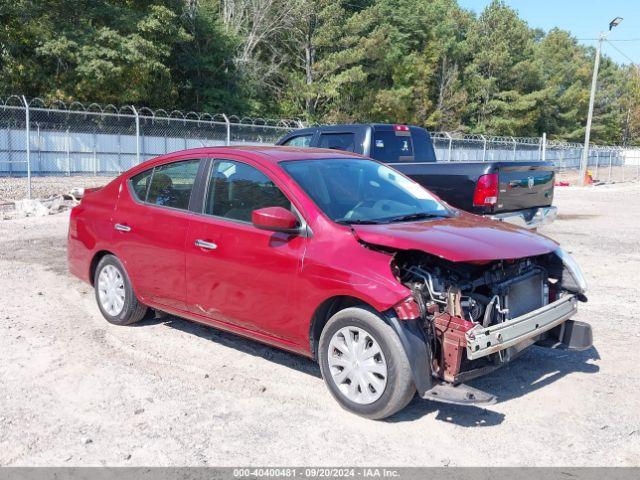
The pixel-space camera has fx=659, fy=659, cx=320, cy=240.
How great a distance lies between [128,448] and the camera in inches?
149

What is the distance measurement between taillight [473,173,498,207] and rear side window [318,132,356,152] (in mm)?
2127

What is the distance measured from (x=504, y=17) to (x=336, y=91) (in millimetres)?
26349

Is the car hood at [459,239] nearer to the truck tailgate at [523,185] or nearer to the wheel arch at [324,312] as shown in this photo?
the wheel arch at [324,312]

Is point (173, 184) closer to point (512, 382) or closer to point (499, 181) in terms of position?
point (512, 382)

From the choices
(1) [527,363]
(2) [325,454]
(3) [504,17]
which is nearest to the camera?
(2) [325,454]

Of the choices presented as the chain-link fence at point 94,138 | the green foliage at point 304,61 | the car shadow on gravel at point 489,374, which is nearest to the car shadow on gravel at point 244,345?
the car shadow on gravel at point 489,374

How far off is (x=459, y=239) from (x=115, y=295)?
11.0 ft

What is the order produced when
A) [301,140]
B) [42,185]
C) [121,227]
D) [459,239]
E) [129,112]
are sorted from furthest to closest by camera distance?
1. [129,112]
2. [42,185]
3. [301,140]
4. [121,227]
5. [459,239]

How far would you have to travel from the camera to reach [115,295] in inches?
239

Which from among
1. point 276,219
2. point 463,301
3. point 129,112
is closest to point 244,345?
point 276,219

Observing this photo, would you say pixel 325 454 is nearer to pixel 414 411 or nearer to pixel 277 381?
pixel 414 411

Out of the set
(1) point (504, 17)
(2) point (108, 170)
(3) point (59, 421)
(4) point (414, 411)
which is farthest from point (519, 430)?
(1) point (504, 17)

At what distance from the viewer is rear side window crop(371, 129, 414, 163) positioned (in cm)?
954

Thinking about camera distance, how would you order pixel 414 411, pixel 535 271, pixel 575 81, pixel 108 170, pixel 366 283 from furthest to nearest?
pixel 575 81
pixel 108 170
pixel 535 271
pixel 414 411
pixel 366 283
